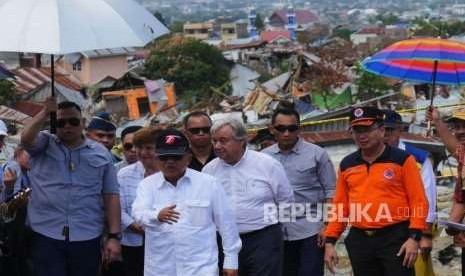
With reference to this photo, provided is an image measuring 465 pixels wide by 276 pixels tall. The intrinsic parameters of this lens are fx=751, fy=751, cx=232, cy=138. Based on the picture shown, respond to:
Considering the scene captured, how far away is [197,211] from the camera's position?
389cm

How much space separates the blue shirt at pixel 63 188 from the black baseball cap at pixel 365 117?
1506 millimetres

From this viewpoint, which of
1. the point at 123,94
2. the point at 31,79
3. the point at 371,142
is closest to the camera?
the point at 371,142

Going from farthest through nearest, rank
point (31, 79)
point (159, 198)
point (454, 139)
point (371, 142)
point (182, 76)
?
1. point (182, 76)
2. point (31, 79)
3. point (454, 139)
4. point (371, 142)
5. point (159, 198)

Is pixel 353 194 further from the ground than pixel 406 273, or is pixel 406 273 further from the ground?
pixel 353 194

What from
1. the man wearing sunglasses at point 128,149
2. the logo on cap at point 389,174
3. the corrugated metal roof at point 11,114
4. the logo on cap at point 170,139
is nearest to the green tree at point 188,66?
the corrugated metal roof at point 11,114

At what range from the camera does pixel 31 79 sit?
39.5 metres

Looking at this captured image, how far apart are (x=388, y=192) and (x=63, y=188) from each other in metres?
1.85

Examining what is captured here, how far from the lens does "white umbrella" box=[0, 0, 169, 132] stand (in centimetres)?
383

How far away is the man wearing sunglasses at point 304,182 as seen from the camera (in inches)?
200

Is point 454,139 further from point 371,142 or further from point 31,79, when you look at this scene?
point 31,79

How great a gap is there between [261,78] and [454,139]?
137 ft

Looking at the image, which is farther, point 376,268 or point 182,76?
point 182,76

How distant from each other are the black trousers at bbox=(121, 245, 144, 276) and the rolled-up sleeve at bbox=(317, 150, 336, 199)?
129 centimetres

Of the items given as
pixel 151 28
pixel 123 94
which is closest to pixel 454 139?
pixel 151 28
